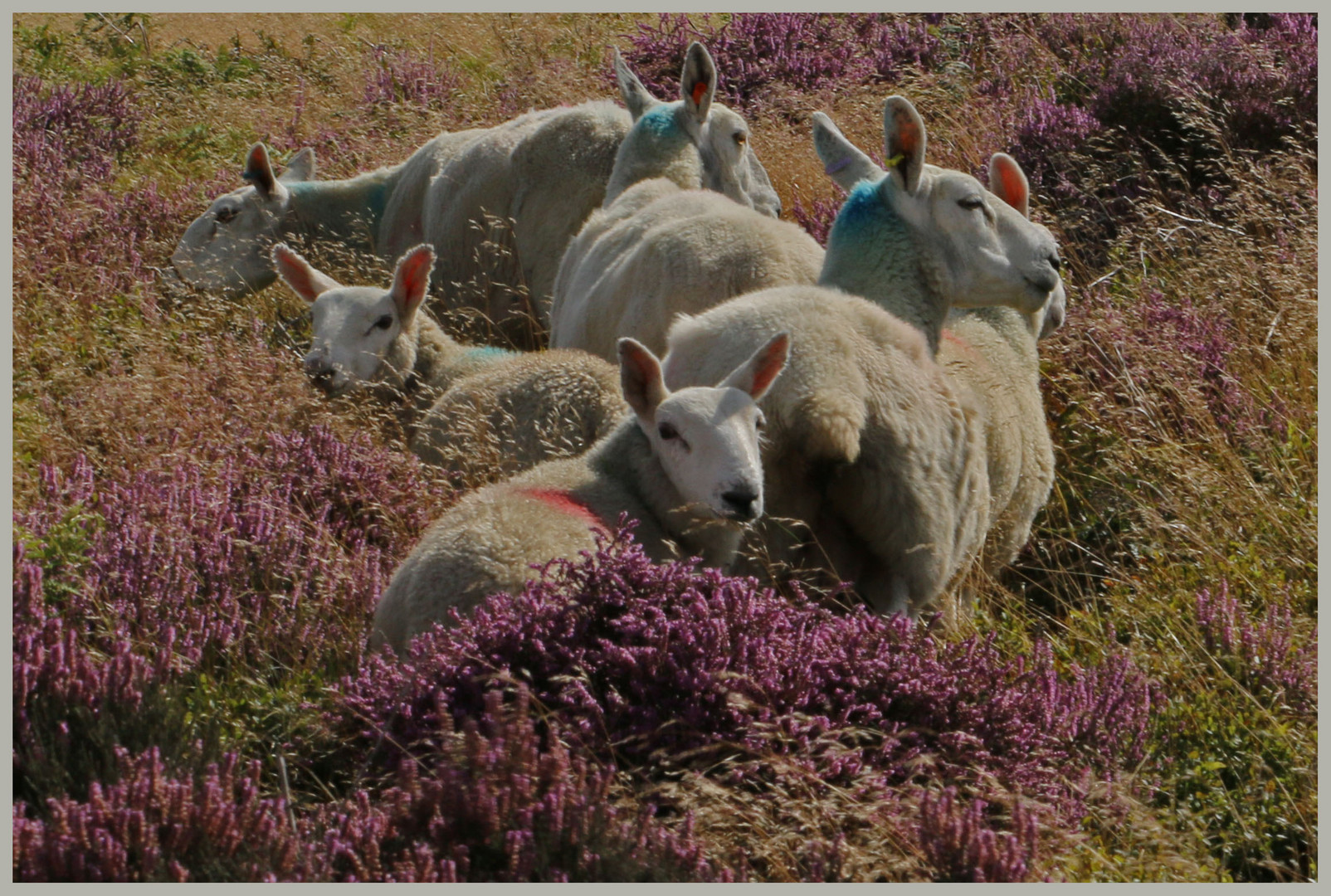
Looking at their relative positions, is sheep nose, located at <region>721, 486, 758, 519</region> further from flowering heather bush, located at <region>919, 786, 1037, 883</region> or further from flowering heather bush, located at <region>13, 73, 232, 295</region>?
flowering heather bush, located at <region>13, 73, 232, 295</region>

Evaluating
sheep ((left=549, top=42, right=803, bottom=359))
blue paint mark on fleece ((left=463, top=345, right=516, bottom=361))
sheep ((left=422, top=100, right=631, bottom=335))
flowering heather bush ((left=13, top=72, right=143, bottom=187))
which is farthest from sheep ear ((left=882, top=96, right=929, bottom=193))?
flowering heather bush ((left=13, top=72, right=143, bottom=187))

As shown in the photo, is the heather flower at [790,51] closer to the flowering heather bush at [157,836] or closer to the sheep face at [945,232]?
the sheep face at [945,232]

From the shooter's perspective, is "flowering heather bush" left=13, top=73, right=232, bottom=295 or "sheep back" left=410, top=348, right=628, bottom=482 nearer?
"sheep back" left=410, top=348, right=628, bottom=482

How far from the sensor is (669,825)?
10.2ft

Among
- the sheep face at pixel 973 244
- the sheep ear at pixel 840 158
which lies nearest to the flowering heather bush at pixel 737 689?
the sheep face at pixel 973 244

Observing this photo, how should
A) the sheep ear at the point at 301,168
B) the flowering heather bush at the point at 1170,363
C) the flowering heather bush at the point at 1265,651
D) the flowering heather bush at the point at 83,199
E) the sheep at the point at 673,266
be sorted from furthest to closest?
1. the sheep ear at the point at 301,168
2. the flowering heather bush at the point at 83,199
3. the flowering heather bush at the point at 1170,363
4. the sheep at the point at 673,266
5. the flowering heather bush at the point at 1265,651

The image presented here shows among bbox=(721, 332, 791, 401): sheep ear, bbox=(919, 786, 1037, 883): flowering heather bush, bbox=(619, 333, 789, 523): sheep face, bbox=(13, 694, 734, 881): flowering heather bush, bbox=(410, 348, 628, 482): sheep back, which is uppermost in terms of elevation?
bbox=(721, 332, 791, 401): sheep ear

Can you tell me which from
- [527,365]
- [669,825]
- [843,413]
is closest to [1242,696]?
[843,413]

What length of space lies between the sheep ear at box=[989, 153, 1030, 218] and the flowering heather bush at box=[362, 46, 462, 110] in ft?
24.0

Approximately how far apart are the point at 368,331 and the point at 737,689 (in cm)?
333

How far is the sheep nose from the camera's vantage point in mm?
3930

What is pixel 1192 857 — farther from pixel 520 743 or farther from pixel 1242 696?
pixel 520 743

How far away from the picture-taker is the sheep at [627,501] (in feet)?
12.4

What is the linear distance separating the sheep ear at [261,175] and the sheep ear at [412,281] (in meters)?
2.87
